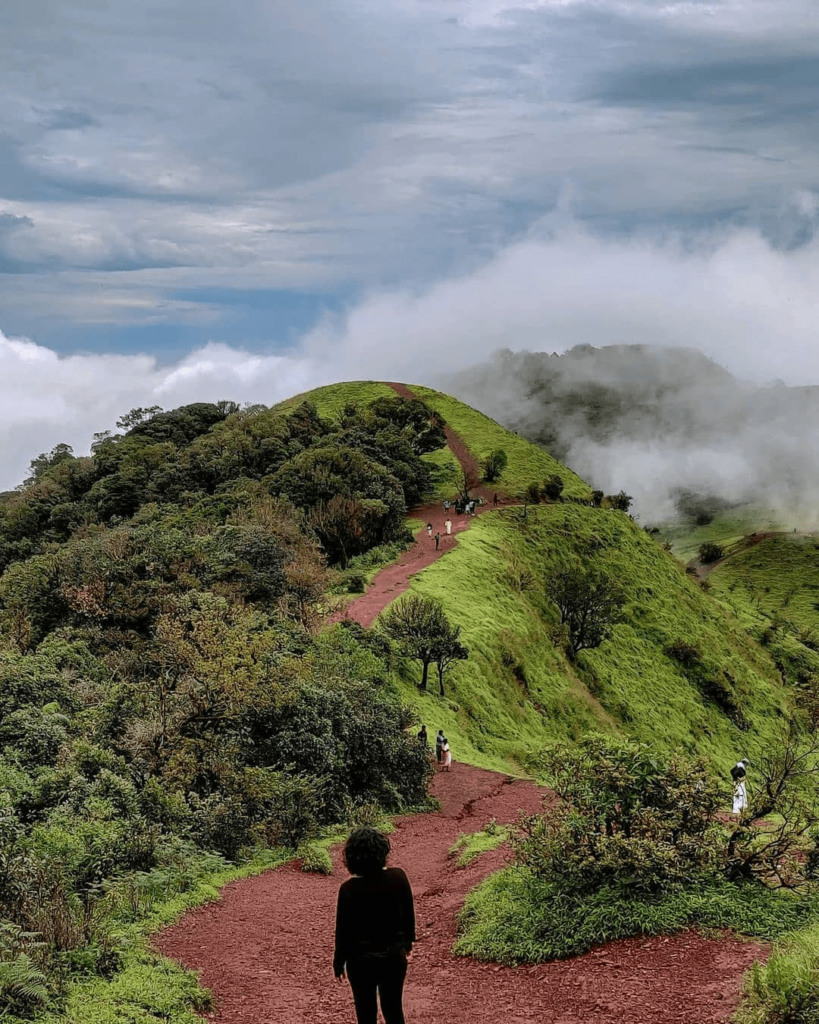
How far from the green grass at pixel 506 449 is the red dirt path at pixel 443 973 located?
2445 inches

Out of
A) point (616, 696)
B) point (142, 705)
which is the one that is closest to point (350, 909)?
point (142, 705)

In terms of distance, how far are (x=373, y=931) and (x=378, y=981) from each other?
1.37ft

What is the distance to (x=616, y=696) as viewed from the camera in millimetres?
48344

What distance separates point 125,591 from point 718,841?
24.2 meters

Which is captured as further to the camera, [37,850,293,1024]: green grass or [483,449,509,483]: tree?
[483,449,509,483]: tree

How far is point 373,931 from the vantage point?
6461mm

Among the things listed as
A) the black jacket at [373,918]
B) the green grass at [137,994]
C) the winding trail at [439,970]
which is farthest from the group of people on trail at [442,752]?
the black jacket at [373,918]

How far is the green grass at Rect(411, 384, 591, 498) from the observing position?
79.2m

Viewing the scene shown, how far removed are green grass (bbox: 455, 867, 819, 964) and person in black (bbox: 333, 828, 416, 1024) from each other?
4370 mm

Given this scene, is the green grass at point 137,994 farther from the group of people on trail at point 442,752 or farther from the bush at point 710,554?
the bush at point 710,554

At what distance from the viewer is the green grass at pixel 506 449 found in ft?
260

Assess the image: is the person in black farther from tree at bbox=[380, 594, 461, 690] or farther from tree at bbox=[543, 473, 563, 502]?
tree at bbox=[543, 473, 563, 502]

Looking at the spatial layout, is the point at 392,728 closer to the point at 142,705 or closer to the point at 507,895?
the point at 142,705

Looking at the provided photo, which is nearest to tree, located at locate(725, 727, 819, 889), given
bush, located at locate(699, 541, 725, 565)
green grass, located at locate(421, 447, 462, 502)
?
green grass, located at locate(421, 447, 462, 502)
